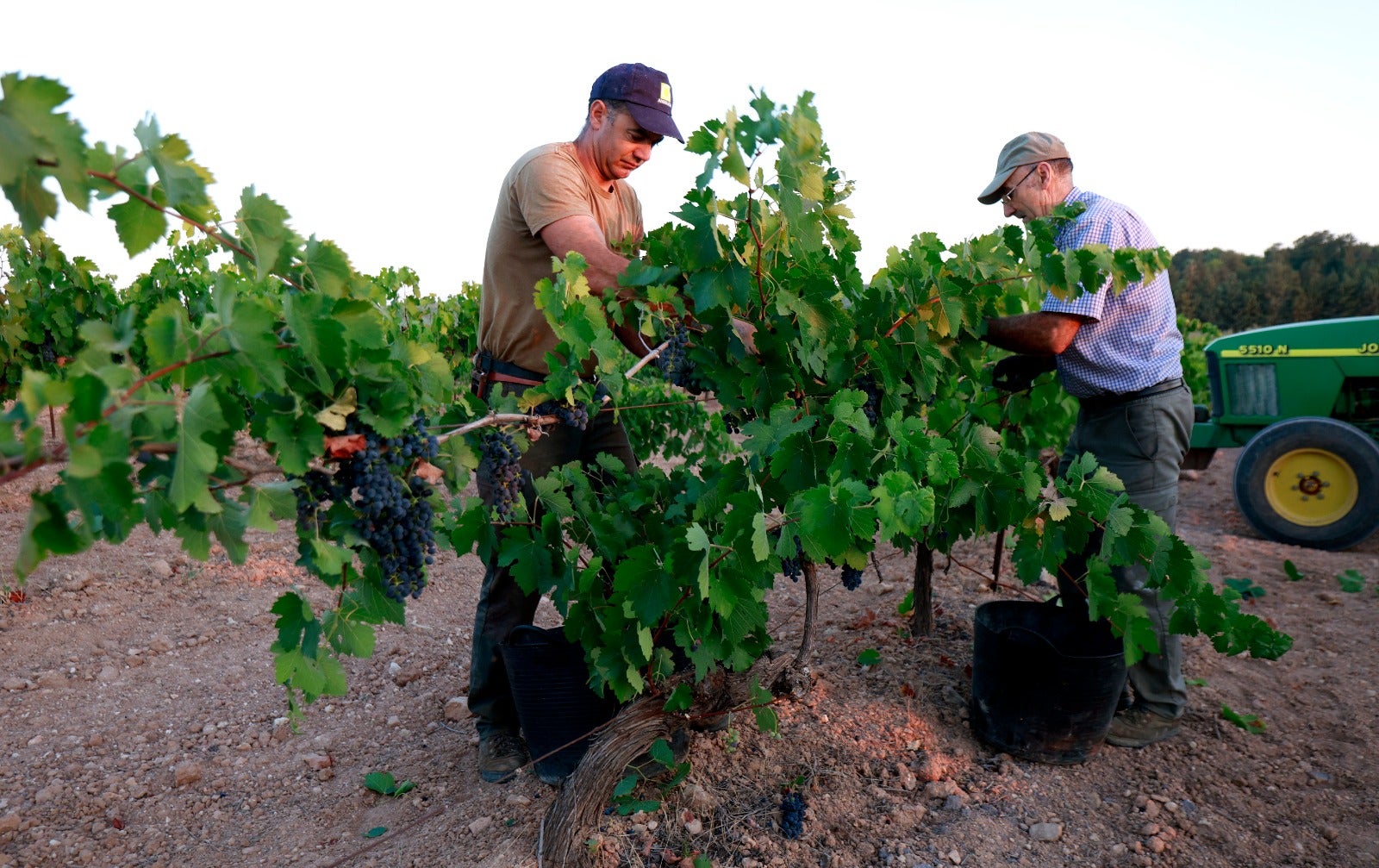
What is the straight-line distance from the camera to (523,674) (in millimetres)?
2924

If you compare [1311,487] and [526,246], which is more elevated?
[526,246]

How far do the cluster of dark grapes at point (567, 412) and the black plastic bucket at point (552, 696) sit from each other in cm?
74

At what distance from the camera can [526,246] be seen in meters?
3.03

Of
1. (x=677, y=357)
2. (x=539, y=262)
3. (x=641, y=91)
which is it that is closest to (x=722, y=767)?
(x=677, y=357)

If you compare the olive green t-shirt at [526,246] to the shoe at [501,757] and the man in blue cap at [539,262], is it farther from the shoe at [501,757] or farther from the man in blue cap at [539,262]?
the shoe at [501,757]

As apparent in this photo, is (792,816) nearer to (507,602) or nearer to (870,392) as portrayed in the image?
(507,602)

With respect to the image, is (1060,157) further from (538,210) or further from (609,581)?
(609,581)

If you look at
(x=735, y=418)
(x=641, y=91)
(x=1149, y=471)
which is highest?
(x=641, y=91)

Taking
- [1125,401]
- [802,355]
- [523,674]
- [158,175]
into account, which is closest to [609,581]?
[523,674]

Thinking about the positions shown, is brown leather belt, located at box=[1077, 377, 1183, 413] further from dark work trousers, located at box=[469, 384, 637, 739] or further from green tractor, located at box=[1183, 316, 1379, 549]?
green tractor, located at box=[1183, 316, 1379, 549]

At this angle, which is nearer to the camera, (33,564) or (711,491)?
(33,564)

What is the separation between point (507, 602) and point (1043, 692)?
1.84 m

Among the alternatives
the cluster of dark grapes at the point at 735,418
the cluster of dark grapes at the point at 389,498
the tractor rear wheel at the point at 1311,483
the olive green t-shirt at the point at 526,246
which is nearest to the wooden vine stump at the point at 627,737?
the cluster of dark grapes at the point at 735,418

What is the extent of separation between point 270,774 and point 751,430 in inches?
91.1
